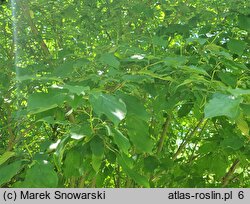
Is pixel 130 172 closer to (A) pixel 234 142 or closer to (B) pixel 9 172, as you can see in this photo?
(B) pixel 9 172

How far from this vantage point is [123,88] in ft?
5.42

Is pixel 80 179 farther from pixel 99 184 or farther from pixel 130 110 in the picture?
pixel 130 110

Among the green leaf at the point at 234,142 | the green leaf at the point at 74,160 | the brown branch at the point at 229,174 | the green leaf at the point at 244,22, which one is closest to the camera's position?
the green leaf at the point at 74,160

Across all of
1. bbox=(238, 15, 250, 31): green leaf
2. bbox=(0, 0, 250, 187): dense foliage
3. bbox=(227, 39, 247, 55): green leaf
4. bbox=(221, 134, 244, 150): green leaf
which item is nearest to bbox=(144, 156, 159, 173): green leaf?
bbox=(0, 0, 250, 187): dense foliage

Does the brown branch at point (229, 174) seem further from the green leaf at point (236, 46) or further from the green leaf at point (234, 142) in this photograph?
the green leaf at point (236, 46)

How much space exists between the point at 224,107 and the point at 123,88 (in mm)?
675

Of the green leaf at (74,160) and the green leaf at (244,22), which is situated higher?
the green leaf at (74,160)

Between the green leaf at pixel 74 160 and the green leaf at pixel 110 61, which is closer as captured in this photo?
the green leaf at pixel 74 160

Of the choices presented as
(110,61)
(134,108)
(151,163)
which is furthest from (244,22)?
(134,108)

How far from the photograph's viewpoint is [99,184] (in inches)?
79.4

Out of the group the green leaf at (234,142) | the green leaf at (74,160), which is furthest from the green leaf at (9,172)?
the green leaf at (234,142)

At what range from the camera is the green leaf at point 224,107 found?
1003 mm

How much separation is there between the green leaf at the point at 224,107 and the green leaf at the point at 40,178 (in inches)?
18.3
